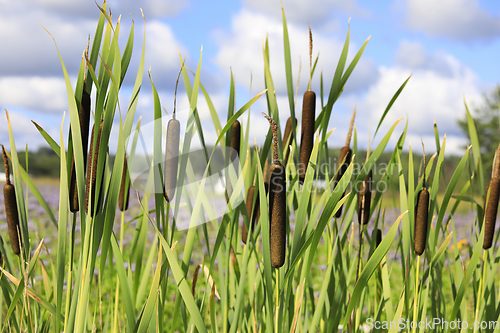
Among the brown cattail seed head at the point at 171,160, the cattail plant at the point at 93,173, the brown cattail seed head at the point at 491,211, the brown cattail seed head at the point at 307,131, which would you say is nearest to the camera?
the cattail plant at the point at 93,173

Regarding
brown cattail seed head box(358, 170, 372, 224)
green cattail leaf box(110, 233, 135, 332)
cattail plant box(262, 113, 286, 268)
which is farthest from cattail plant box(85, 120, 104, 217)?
brown cattail seed head box(358, 170, 372, 224)

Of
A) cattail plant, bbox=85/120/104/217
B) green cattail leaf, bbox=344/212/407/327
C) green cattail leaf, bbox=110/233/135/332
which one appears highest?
cattail plant, bbox=85/120/104/217

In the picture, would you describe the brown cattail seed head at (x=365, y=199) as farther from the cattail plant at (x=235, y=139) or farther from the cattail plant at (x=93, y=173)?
the cattail plant at (x=93, y=173)

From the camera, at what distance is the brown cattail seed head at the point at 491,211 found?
1.46 metres

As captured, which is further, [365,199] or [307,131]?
[365,199]

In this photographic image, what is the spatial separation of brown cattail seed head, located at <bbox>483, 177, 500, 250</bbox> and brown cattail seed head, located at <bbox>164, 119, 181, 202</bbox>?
4.06ft

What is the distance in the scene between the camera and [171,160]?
40.0 inches

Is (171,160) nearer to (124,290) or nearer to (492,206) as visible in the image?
(124,290)

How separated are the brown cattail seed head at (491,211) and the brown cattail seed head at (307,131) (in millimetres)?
777

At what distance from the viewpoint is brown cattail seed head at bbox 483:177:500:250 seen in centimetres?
146

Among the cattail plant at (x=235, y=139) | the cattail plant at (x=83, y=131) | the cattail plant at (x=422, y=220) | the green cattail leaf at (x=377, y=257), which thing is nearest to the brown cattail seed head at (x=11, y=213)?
the cattail plant at (x=83, y=131)

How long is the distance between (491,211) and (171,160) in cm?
129

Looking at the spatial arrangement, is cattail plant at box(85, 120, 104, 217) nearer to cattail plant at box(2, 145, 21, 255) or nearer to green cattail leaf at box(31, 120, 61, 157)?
green cattail leaf at box(31, 120, 61, 157)

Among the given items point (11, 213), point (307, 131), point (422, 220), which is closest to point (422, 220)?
point (422, 220)
